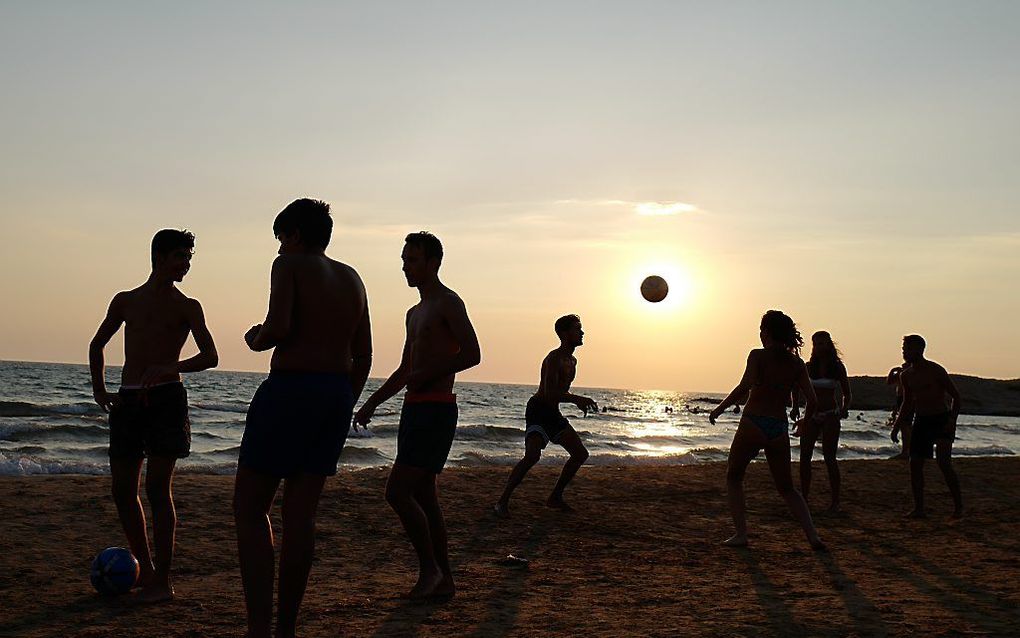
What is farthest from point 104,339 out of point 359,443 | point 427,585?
point 359,443

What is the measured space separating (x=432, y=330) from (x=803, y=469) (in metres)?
6.53

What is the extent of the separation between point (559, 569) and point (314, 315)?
12.1ft

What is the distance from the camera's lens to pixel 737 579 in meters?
6.72

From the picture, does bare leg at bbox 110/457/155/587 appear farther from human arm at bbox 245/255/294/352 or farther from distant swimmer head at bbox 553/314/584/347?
distant swimmer head at bbox 553/314/584/347

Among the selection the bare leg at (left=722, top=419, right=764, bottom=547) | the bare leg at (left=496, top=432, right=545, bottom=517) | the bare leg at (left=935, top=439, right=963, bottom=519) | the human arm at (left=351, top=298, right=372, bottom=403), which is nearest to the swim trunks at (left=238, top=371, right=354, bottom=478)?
the human arm at (left=351, top=298, right=372, bottom=403)

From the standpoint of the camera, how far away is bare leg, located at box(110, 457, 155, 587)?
17.4 ft

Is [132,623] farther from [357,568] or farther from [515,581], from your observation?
[515,581]

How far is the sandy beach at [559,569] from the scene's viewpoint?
5.17 m

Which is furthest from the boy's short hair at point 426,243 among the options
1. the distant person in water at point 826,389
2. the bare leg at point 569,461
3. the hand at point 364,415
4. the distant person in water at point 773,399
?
the distant person in water at point 826,389

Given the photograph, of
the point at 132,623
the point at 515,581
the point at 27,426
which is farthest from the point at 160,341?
the point at 27,426

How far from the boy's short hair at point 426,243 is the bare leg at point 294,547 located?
1.93m

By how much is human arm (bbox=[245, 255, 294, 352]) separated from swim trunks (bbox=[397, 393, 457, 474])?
164cm

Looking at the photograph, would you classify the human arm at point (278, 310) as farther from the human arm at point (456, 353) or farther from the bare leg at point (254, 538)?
the human arm at point (456, 353)

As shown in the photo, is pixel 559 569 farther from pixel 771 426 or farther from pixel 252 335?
pixel 252 335
